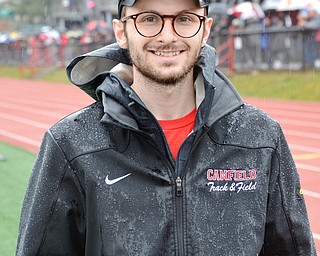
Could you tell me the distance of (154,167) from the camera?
217cm

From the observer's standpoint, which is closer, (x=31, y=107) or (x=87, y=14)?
(x=31, y=107)

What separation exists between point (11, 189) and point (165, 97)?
5.68 m

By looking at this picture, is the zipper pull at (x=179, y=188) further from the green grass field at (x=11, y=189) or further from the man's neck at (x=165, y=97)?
the green grass field at (x=11, y=189)

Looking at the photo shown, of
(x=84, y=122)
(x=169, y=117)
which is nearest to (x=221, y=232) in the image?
(x=169, y=117)

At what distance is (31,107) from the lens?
1800 cm

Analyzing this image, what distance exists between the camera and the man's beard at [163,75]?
7.14 ft

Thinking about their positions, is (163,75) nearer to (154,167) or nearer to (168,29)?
(168,29)

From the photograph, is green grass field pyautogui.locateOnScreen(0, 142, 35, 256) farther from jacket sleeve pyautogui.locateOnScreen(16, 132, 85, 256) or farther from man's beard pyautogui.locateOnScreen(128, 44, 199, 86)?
man's beard pyautogui.locateOnScreen(128, 44, 199, 86)

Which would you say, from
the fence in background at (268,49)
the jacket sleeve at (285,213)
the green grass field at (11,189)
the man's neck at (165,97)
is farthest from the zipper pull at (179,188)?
the fence in background at (268,49)

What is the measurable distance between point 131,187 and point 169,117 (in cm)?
26

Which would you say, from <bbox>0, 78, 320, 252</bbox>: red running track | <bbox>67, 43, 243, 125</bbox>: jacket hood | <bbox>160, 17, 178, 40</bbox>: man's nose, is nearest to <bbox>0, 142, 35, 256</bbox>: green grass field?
<bbox>0, 78, 320, 252</bbox>: red running track

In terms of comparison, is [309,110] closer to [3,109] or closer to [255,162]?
[3,109]

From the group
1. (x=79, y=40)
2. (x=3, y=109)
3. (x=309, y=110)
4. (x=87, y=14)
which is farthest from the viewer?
(x=87, y=14)

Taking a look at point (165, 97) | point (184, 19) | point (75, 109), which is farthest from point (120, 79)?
point (75, 109)
